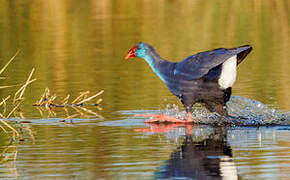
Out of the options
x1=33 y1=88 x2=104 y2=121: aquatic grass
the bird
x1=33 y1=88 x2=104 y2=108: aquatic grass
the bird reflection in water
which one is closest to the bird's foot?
the bird

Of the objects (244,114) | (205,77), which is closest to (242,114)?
(244,114)

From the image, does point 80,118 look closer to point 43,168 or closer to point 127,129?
point 127,129

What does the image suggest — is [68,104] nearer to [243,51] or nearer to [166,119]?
[166,119]

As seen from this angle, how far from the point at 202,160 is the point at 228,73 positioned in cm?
224

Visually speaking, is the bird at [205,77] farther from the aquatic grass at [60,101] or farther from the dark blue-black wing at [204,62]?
the aquatic grass at [60,101]

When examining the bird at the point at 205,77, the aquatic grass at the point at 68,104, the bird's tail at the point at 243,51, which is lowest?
the aquatic grass at the point at 68,104

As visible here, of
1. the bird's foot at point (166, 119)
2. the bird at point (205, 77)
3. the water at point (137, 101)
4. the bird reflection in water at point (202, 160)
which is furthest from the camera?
the bird's foot at point (166, 119)

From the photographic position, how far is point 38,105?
11.7 meters

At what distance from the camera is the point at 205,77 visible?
9.76 metres

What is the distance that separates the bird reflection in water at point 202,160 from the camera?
691cm

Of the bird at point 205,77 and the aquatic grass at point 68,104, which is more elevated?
the bird at point 205,77

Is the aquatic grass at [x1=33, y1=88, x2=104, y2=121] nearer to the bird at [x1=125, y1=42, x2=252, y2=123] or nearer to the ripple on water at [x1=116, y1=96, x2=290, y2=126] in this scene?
the ripple on water at [x1=116, y1=96, x2=290, y2=126]

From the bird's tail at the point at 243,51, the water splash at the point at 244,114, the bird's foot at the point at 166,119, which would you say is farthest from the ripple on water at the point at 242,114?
the bird's tail at the point at 243,51

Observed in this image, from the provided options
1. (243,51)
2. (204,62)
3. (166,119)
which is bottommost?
(166,119)
